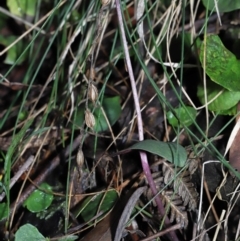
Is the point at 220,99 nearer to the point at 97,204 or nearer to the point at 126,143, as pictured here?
the point at 126,143

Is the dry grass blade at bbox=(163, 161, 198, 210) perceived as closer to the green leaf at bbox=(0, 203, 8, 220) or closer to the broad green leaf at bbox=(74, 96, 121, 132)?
the broad green leaf at bbox=(74, 96, 121, 132)

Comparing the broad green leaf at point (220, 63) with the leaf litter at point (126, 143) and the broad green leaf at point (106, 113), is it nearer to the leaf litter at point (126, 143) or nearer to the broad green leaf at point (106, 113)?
the leaf litter at point (126, 143)

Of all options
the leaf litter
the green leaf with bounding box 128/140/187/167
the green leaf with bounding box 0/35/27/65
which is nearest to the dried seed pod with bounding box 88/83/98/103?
the leaf litter

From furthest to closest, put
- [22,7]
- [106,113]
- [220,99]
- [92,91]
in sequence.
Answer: [22,7] → [106,113] → [220,99] → [92,91]

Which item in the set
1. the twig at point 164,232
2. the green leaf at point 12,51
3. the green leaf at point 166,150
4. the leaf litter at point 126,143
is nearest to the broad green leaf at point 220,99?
the leaf litter at point 126,143

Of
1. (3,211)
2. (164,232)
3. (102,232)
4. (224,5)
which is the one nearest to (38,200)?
(3,211)

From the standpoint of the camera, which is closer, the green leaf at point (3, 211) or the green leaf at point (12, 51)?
the green leaf at point (3, 211)
